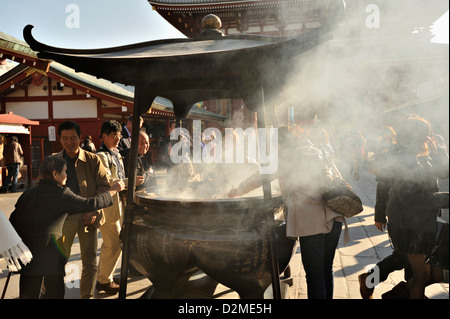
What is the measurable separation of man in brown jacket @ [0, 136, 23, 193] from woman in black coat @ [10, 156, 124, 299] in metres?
8.59

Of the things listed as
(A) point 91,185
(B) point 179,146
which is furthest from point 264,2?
(A) point 91,185

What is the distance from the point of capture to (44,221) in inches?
91.4

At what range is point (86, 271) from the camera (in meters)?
2.98

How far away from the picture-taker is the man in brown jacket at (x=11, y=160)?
376 inches

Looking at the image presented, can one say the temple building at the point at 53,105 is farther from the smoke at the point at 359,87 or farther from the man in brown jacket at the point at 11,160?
the smoke at the point at 359,87

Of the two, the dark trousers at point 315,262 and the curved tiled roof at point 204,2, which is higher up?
the curved tiled roof at point 204,2

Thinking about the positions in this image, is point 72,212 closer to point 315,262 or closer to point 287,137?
point 287,137

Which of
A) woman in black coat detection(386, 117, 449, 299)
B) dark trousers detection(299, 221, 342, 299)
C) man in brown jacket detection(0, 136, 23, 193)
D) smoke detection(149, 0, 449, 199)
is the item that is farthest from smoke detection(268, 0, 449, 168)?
man in brown jacket detection(0, 136, 23, 193)

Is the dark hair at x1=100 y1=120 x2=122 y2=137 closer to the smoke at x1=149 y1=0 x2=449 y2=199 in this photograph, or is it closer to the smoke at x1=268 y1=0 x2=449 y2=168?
the smoke at x1=149 y1=0 x2=449 y2=199

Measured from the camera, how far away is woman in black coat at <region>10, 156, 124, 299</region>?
91.0 inches

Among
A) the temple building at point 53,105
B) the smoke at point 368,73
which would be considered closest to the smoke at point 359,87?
the smoke at point 368,73

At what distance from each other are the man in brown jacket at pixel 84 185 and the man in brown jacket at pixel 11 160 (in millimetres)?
8144

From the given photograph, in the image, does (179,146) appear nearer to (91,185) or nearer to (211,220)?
(91,185)

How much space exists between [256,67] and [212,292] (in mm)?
2168
